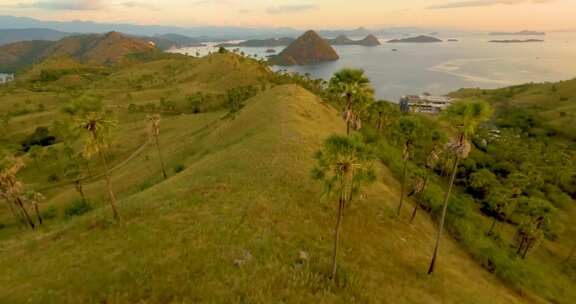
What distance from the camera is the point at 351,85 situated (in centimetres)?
3725

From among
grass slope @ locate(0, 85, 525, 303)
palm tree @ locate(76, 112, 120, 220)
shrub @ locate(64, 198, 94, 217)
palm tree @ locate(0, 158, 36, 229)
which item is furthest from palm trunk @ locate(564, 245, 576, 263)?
palm tree @ locate(0, 158, 36, 229)

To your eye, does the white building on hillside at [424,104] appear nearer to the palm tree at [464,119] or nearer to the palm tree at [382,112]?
the palm tree at [382,112]

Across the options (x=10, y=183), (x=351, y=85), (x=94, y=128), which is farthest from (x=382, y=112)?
(x=10, y=183)

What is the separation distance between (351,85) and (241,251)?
22457 mm

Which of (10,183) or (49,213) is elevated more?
(10,183)

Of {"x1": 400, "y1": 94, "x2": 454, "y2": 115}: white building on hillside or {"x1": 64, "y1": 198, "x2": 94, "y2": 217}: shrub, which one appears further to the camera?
{"x1": 400, "y1": 94, "x2": 454, "y2": 115}: white building on hillside

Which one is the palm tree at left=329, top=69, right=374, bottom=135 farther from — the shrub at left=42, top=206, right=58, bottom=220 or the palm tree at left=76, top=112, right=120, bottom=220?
the shrub at left=42, top=206, right=58, bottom=220

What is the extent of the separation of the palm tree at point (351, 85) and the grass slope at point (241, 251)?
1265 centimetres

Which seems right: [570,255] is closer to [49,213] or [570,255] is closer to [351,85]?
[351,85]

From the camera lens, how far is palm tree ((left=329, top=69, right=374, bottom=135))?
36.6 metres

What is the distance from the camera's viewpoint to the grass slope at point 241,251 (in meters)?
23.7

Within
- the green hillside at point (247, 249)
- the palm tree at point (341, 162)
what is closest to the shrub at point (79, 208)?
the green hillside at point (247, 249)

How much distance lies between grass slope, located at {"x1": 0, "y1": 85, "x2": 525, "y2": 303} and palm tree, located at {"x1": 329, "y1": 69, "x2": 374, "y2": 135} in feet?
41.5

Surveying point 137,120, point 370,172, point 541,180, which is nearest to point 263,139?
point 370,172
